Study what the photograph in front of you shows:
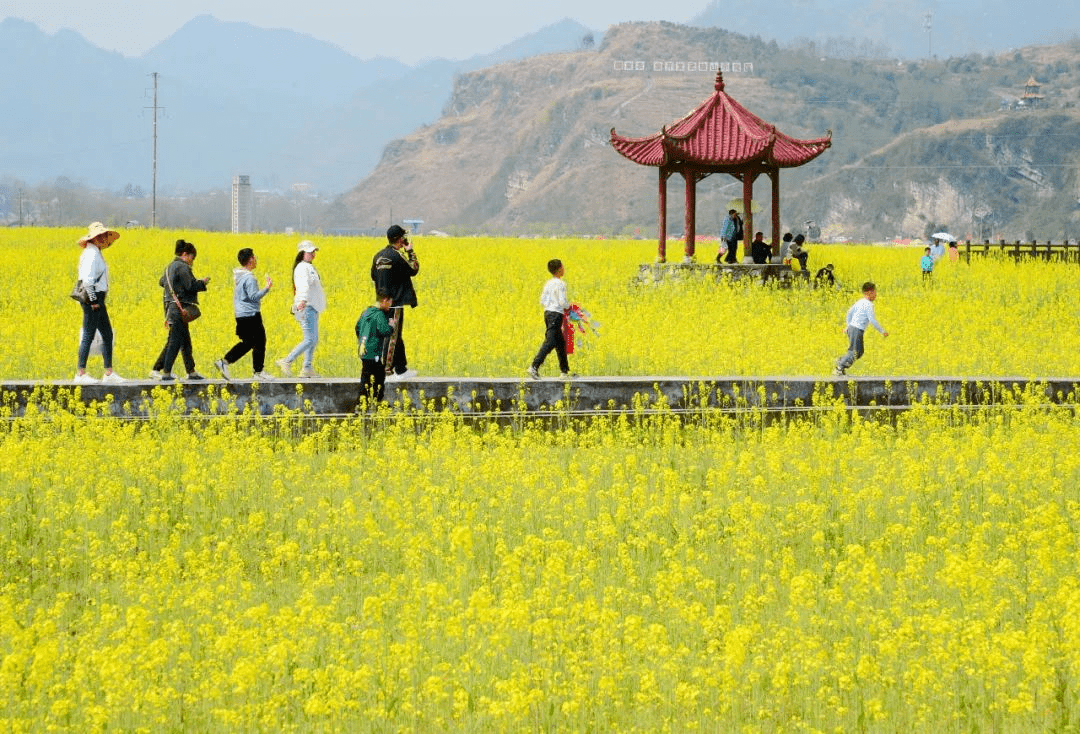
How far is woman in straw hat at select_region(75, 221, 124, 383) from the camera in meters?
11.7

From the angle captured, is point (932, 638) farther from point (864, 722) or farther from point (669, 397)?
point (669, 397)

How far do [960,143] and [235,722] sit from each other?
174185 millimetres

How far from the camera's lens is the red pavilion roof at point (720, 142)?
25453 mm

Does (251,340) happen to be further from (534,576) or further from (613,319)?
(613,319)

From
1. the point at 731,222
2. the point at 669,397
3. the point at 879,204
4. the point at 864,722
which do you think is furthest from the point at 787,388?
the point at 879,204

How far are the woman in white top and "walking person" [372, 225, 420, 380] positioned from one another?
677 mm

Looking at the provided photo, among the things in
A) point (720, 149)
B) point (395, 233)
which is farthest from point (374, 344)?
point (720, 149)

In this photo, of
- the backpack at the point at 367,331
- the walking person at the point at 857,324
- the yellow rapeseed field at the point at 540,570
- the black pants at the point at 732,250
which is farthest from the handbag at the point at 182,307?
the black pants at the point at 732,250

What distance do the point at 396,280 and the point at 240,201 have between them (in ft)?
600

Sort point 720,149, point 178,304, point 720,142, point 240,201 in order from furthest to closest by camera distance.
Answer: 1. point 240,201
2. point 720,142
3. point 720,149
4. point 178,304

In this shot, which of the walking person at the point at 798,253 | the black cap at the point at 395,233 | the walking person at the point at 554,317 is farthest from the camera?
the walking person at the point at 798,253

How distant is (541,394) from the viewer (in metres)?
12.1

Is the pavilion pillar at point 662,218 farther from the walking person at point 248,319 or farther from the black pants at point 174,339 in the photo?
the black pants at point 174,339

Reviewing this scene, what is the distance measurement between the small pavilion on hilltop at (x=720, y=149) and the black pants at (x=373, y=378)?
46.9ft
